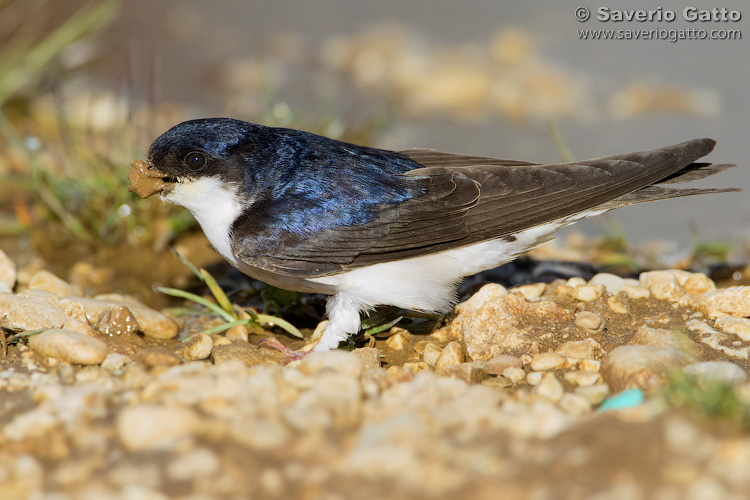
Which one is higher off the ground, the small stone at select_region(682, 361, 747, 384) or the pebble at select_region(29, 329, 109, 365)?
the pebble at select_region(29, 329, 109, 365)

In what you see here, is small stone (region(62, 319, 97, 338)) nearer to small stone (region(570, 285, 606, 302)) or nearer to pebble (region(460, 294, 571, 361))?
pebble (region(460, 294, 571, 361))

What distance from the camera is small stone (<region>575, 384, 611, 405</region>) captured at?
2744 millimetres

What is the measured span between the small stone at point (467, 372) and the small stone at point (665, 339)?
2.24ft

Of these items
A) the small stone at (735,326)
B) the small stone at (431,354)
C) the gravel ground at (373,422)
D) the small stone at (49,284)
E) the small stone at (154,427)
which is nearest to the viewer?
the gravel ground at (373,422)

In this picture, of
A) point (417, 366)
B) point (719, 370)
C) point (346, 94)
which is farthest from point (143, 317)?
point (346, 94)

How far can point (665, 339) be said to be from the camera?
310 cm

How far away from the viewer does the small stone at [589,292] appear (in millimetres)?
3693

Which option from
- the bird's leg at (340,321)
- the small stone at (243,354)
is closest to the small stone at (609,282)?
the bird's leg at (340,321)

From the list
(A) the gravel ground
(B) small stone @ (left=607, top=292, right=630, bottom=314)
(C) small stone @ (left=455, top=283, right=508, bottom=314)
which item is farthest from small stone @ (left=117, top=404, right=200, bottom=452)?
(B) small stone @ (left=607, top=292, right=630, bottom=314)

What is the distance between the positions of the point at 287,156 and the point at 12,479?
197 cm

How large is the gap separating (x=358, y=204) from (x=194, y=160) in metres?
0.78

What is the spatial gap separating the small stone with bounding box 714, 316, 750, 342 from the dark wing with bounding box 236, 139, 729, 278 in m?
0.63

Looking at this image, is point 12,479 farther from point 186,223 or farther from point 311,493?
point 186,223

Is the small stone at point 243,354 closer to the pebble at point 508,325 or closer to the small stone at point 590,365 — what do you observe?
the pebble at point 508,325
